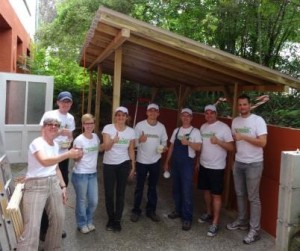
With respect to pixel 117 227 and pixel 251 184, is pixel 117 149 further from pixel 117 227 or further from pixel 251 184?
pixel 251 184

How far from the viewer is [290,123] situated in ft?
21.0

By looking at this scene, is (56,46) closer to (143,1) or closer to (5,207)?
(143,1)

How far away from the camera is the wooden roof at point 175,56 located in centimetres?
437

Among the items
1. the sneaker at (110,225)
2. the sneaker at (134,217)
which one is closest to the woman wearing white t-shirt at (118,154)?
the sneaker at (110,225)

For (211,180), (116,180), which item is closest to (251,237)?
(211,180)

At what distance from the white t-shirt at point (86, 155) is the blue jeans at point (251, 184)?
1.89 metres

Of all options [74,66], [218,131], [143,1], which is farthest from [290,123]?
[74,66]

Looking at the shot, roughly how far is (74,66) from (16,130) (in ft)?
21.5

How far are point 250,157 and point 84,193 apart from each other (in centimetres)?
215

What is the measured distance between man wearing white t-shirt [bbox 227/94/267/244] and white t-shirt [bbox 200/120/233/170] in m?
0.19

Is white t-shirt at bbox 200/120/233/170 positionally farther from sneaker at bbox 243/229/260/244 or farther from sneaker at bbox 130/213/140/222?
sneaker at bbox 130/213/140/222

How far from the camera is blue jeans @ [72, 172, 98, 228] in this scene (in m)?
4.57

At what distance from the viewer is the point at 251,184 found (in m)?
4.73

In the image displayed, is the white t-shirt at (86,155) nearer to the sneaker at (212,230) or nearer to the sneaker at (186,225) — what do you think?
the sneaker at (186,225)
